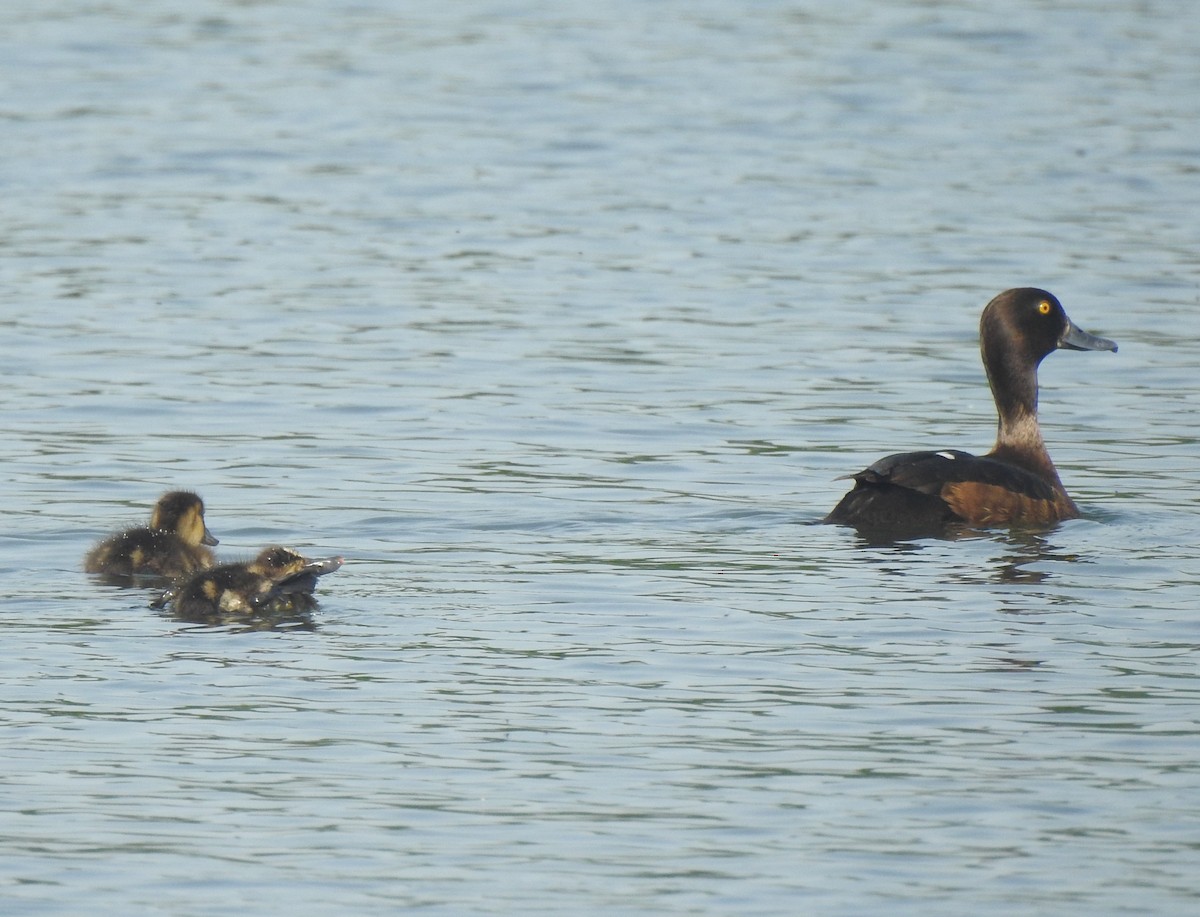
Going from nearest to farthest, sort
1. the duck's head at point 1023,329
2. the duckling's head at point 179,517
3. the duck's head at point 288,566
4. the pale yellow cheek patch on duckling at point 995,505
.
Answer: the duck's head at point 288,566 < the duckling's head at point 179,517 < the pale yellow cheek patch on duckling at point 995,505 < the duck's head at point 1023,329

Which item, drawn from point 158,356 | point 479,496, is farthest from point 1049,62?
point 479,496

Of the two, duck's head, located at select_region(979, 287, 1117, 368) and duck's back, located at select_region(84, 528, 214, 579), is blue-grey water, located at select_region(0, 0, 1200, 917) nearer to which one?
duck's back, located at select_region(84, 528, 214, 579)

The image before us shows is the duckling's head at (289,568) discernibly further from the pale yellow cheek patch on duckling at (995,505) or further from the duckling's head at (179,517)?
the pale yellow cheek patch on duckling at (995,505)

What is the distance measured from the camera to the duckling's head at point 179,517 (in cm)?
1032

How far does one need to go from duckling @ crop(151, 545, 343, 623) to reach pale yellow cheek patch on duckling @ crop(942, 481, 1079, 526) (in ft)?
10.2

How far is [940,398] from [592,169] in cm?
860

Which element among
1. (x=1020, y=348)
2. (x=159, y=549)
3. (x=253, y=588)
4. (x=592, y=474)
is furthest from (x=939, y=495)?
(x=159, y=549)

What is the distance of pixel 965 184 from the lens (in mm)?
21594

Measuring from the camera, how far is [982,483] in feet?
36.8

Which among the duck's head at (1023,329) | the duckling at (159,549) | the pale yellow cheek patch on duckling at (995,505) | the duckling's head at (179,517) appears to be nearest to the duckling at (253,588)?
the duckling at (159,549)

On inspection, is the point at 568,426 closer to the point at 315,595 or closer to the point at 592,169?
the point at 315,595

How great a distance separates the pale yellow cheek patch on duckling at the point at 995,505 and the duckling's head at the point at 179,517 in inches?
130

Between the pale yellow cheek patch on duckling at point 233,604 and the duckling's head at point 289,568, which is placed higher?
the duckling's head at point 289,568

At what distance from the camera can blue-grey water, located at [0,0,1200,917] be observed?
22.9ft
